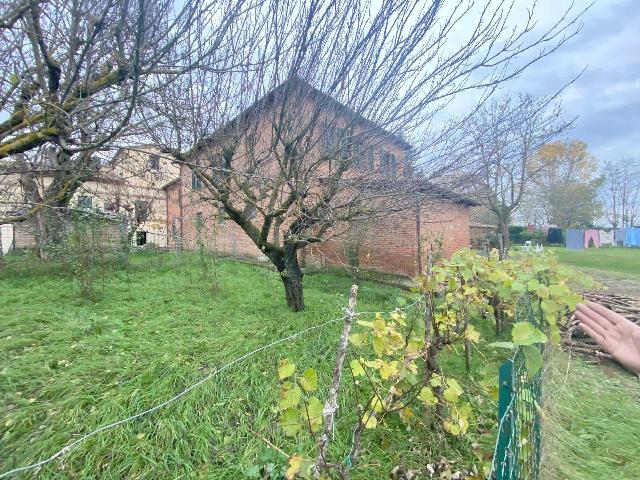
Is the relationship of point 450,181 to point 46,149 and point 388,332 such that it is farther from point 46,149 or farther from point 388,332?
point 46,149

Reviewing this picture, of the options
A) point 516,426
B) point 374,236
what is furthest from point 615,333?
point 374,236

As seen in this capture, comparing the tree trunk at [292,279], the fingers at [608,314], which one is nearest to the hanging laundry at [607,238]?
the fingers at [608,314]

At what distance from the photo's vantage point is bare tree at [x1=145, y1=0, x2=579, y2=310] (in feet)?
8.94

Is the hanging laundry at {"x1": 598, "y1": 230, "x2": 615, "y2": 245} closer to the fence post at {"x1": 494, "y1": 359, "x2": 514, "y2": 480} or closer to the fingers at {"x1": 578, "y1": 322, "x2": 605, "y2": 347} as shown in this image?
the fingers at {"x1": 578, "y1": 322, "x2": 605, "y2": 347}

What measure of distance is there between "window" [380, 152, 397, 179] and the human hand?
8.26 feet

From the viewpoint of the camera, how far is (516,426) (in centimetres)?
141

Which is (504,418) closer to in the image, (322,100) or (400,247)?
(322,100)

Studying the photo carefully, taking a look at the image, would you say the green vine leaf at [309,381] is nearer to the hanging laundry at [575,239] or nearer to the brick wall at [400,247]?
the brick wall at [400,247]

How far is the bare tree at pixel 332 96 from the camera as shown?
2725mm

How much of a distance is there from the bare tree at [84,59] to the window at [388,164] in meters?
2.26

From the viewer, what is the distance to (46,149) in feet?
16.8

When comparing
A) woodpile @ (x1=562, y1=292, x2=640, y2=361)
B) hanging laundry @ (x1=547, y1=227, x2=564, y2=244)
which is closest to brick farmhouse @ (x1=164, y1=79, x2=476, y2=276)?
woodpile @ (x1=562, y1=292, x2=640, y2=361)

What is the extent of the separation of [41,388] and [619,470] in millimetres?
4452

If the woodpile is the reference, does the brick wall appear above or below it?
above
